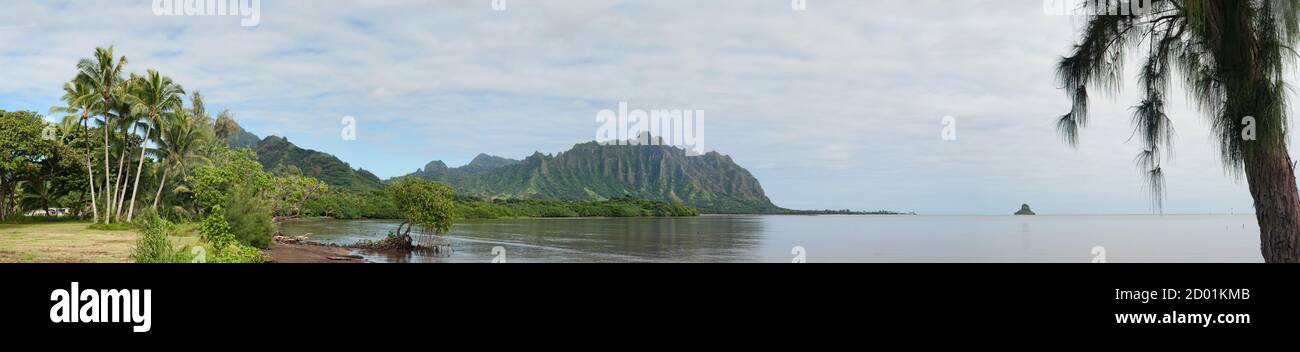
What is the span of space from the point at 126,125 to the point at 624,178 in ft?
313

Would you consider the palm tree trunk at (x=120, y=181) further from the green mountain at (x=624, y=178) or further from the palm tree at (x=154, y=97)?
the green mountain at (x=624, y=178)

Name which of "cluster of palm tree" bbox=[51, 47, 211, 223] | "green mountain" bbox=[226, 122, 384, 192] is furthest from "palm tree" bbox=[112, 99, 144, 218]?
"green mountain" bbox=[226, 122, 384, 192]

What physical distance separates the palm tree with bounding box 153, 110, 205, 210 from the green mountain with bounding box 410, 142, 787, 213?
79.7 metres

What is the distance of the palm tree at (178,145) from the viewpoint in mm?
34628

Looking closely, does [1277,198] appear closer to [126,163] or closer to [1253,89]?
[1253,89]

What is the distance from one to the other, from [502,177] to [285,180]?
8797 centimetres

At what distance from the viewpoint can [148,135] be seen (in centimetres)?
3278

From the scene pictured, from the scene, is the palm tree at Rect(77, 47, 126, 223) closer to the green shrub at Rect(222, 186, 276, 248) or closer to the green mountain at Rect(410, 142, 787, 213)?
the green shrub at Rect(222, 186, 276, 248)

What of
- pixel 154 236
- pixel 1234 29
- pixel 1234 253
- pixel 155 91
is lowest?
pixel 1234 253

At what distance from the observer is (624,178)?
125125mm

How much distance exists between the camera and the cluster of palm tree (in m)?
29.5
